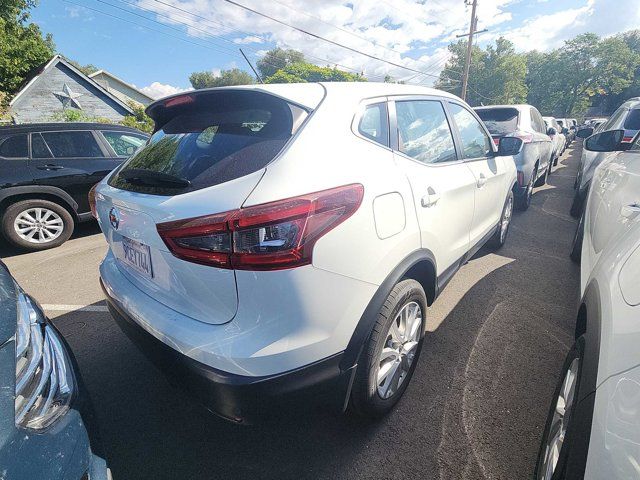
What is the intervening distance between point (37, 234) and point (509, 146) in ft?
20.3

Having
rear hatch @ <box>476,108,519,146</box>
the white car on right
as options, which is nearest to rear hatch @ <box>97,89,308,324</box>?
the white car on right

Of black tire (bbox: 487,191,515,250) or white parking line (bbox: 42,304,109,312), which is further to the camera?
black tire (bbox: 487,191,515,250)

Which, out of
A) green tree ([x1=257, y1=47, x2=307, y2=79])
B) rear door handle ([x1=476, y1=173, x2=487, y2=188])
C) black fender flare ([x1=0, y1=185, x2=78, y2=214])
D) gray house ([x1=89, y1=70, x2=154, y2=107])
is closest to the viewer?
rear door handle ([x1=476, y1=173, x2=487, y2=188])

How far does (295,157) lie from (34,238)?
5.32 meters

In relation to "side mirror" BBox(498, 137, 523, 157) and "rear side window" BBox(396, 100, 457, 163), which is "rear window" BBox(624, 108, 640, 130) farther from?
"rear side window" BBox(396, 100, 457, 163)

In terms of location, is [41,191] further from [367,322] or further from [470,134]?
[470,134]

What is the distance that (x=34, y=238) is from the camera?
4836 millimetres

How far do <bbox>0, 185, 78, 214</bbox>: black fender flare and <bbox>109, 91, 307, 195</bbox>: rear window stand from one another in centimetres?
385

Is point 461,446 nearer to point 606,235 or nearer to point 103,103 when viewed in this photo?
point 606,235

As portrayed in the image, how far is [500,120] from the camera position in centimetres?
605

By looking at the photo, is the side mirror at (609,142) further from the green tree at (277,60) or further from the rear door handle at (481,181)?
the green tree at (277,60)

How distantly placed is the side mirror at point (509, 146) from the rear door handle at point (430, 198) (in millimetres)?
1731

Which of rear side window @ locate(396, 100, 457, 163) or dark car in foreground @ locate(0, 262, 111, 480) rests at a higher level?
rear side window @ locate(396, 100, 457, 163)

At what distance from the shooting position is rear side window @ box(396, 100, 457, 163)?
200cm
